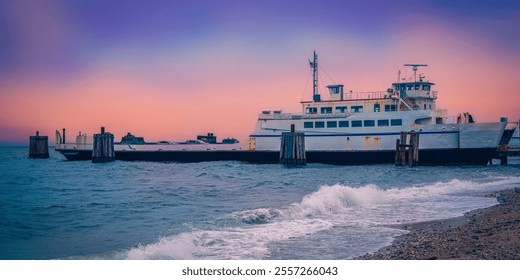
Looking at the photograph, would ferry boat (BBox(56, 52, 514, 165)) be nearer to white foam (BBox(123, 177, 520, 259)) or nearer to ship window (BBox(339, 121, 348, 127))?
ship window (BBox(339, 121, 348, 127))

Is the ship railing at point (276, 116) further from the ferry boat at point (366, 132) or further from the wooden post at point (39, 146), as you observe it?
the wooden post at point (39, 146)

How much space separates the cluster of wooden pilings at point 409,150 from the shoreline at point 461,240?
14073 mm

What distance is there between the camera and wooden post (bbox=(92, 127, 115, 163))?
27.5 meters

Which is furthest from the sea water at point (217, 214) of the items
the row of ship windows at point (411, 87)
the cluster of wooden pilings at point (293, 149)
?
the row of ship windows at point (411, 87)

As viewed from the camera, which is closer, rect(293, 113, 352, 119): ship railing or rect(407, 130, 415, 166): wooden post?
rect(407, 130, 415, 166): wooden post

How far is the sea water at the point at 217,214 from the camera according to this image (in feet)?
24.6

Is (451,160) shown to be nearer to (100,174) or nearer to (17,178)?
(100,174)

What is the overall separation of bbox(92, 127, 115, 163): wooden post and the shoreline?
21918 mm

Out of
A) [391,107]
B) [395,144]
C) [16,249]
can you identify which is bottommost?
[16,249]

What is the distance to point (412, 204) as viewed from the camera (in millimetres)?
11664

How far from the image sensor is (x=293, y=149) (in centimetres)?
2541

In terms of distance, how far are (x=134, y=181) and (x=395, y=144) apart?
14.1 meters

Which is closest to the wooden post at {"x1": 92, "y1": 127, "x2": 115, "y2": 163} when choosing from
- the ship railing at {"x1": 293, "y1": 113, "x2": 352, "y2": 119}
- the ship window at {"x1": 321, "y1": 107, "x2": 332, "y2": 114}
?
the ship railing at {"x1": 293, "y1": 113, "x2": 352, "y2": 119}

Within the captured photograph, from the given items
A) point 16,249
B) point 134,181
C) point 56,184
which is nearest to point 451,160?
point 134,181
